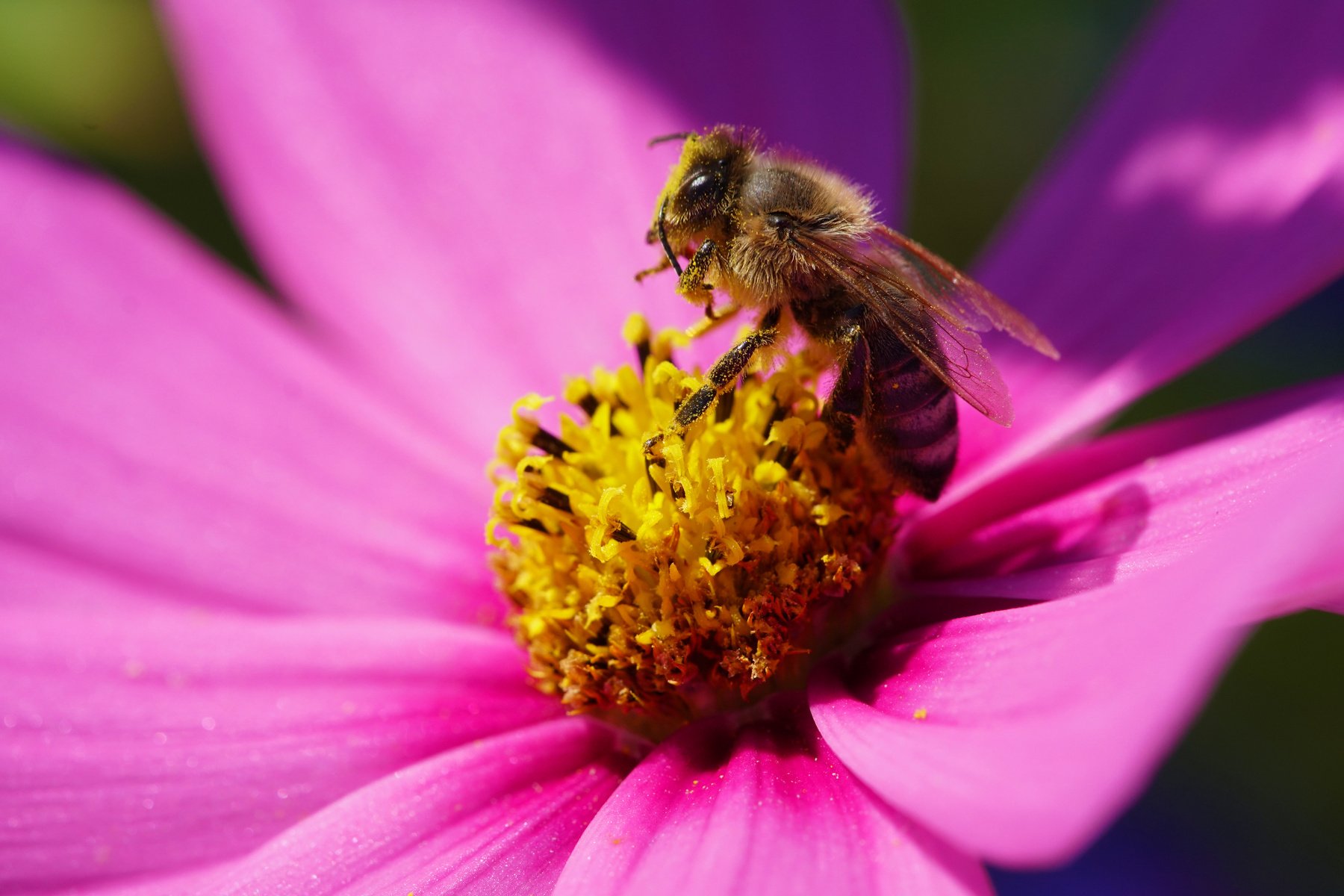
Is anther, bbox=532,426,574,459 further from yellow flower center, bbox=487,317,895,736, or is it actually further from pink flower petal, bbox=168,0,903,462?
pink flower petal, bbox=168,0,903,462

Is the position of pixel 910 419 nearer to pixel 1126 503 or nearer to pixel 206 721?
pixel 1126 503

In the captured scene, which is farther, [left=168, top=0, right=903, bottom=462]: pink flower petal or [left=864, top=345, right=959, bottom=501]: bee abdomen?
[left=168, top=0, right=903, bottom=462]: pink flower petal

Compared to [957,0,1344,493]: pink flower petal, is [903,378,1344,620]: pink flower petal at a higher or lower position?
lower

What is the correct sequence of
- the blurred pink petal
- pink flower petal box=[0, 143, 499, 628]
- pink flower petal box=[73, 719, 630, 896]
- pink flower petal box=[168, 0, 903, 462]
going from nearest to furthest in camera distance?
the blurred pink petal
pink flower petal box=[73, 719, 630, 896]
pink flower petal box=[0, 143, 499, 628]
pink flower petal box=[168, 0, 903, 462]

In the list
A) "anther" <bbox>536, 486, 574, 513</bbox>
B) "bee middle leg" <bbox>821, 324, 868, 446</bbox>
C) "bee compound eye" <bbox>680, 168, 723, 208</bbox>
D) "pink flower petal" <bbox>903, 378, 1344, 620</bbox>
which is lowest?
"pink flower petal" <bbox>903, 378, 1344, 620</bbox>

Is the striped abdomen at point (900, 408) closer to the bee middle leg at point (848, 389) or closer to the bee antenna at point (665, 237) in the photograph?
the bee middle leg at point (848, 389)

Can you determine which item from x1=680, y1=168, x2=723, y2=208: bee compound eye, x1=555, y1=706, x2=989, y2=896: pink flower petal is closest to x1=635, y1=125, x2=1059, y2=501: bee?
x1=680, y1=168, x2=723, y2=208: bee compound eye

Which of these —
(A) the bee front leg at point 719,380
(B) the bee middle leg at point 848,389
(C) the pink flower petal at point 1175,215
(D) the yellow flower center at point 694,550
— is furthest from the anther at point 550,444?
(C) the pink flower petal at point 1175,215
